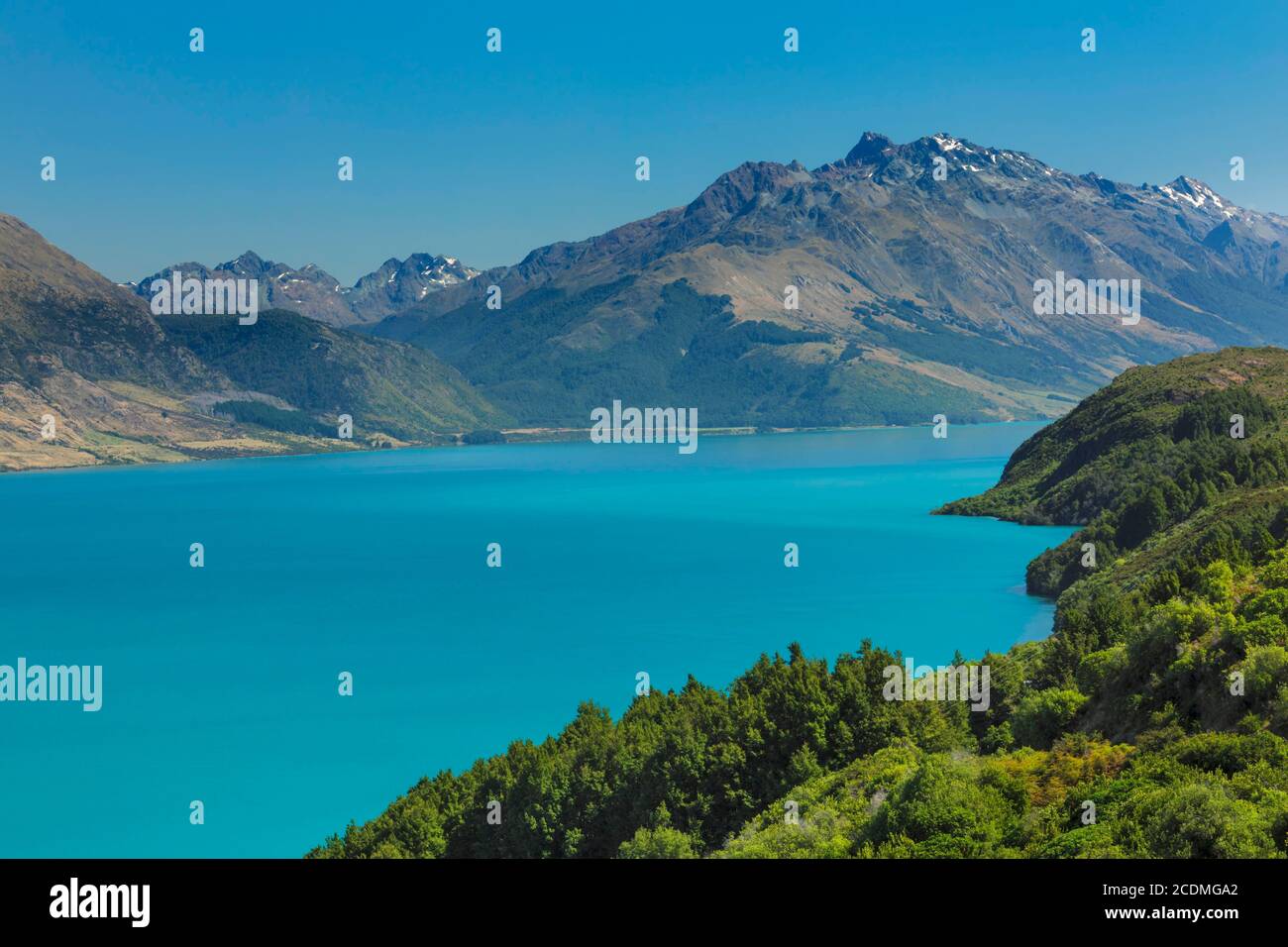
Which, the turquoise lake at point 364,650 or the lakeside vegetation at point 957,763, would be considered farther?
the turquoise lake at point 364,650

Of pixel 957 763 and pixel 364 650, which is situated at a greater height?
pixel 364 650

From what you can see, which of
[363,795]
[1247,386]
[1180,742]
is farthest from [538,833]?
[1247,386]

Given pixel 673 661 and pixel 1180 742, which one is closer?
pixel 1180 742

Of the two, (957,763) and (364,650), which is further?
(364,650)

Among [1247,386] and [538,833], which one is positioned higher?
[1247,386]

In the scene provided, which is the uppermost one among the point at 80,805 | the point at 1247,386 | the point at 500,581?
the point at 1247,386

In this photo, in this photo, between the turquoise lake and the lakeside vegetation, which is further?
the turquoise lake

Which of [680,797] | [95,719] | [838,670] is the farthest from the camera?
[95,719]
